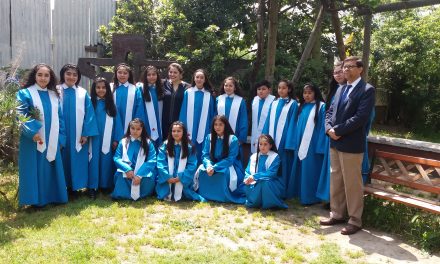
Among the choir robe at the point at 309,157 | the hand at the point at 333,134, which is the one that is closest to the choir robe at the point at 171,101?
the choir robe at the point at 309,157

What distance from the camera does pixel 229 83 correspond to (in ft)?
20.1

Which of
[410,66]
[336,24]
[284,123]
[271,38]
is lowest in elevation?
[284,123]

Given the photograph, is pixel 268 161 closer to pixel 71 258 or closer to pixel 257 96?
pixel 257 96

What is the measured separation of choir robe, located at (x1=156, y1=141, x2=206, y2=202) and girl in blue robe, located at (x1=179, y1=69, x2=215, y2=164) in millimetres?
427

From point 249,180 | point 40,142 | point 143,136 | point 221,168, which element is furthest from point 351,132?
point 40,142

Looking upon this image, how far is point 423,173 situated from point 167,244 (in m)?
2.67

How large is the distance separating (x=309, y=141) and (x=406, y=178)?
4.35 ft

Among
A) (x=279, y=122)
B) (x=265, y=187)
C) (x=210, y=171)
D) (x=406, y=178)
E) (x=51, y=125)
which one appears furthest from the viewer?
(x=279, y=122)

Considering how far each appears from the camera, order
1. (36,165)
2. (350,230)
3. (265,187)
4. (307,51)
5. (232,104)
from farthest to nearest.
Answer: (307,51) < (232,104) < (265,187) < (36,165) < (350,230)

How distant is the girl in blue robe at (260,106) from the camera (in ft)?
20.2

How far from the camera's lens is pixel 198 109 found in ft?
20.4

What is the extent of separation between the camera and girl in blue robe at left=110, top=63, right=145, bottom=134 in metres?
6.03

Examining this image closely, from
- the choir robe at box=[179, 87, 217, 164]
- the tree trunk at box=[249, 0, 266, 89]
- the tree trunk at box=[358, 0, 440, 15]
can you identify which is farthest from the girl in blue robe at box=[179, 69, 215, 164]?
the tree trunk at box=[358, 0, 440, 15]

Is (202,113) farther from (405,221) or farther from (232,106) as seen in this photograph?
(405,221)
